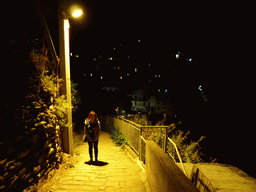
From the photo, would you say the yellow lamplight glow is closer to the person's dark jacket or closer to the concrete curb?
the person's dark jacket

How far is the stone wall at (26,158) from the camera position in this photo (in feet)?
8.63

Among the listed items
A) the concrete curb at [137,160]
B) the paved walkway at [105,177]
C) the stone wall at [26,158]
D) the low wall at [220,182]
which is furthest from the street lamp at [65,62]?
the low wall at [220,182]

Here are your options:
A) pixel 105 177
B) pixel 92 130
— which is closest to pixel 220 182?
pixel 105 177

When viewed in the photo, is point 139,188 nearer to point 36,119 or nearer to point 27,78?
point 36,119

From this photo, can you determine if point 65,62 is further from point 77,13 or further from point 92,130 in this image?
point 92,130

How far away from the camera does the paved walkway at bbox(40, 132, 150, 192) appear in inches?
151

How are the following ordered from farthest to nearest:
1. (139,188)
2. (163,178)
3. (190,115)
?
(190,115) < (139,188) < (163,178)

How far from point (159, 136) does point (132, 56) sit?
70.7 meters

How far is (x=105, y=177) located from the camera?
4371 millimetres

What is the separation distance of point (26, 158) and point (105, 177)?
216 centimetres

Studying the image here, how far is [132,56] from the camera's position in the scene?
7431 centimetres

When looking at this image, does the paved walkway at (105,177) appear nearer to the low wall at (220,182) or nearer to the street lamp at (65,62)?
the street lamp at (65,62)

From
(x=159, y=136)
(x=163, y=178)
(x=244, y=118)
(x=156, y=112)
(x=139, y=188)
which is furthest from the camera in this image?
(x=156, y=112)

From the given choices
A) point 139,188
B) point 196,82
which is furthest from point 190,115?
point 139,188
